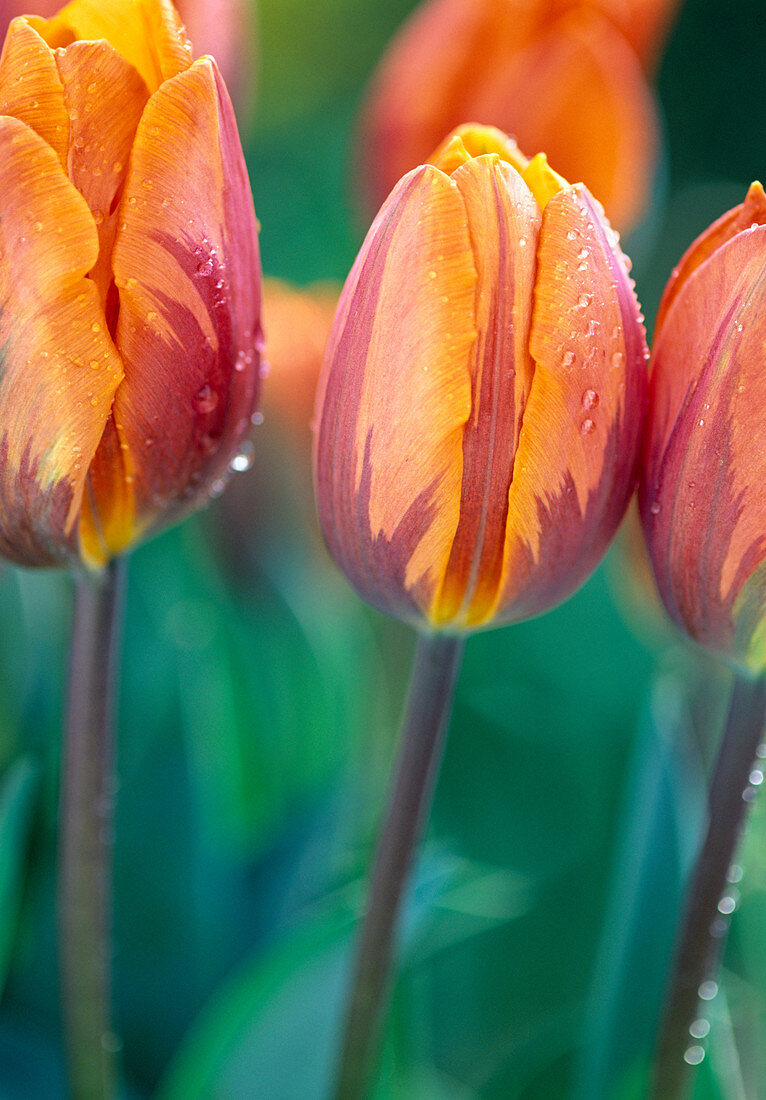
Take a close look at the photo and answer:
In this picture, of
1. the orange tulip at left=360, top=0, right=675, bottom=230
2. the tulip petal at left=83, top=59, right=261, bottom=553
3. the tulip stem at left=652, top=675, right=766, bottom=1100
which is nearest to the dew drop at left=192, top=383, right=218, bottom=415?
the tulip petal at left=83, top=59, right=261, bottom=553

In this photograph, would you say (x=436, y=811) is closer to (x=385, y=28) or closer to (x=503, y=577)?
(x=503, y=577)

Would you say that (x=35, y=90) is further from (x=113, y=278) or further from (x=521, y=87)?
(x=521, y=87)

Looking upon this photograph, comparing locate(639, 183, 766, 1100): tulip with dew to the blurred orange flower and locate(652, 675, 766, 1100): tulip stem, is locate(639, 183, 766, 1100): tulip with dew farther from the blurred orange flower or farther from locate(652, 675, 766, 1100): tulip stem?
the blurred orange flower

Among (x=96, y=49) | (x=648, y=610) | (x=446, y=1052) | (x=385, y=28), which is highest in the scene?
(x=385, y=28)

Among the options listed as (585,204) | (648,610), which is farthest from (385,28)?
(585,204)

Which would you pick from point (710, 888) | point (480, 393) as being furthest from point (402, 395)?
point (710, 888)
